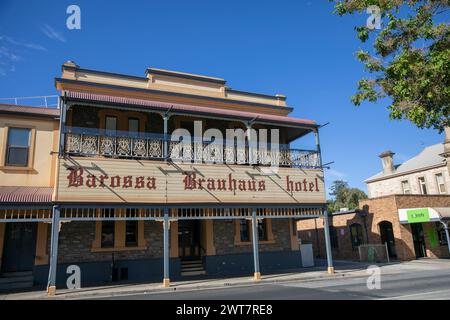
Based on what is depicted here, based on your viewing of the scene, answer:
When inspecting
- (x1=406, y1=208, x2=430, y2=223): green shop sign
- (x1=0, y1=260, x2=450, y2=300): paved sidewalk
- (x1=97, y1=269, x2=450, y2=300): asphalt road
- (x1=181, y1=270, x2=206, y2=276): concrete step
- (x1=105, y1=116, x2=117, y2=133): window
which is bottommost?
(x1=97, y1=269, x2=450, y2=300): asphalt road

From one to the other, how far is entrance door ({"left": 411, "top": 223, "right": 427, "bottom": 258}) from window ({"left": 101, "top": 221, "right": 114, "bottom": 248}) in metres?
19.2

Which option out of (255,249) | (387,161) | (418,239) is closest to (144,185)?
(255,249)

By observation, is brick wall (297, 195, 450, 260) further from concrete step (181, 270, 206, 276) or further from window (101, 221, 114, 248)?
window (101, 221, 114, 248)

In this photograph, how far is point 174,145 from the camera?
1568 centimetres

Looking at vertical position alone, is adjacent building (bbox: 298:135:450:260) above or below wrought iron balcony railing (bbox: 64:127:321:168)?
below

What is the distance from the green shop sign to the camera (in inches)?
870

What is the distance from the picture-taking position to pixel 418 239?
24.2 m

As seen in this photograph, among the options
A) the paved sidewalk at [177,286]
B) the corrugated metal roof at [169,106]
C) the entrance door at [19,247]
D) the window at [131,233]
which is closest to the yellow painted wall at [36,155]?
the entrance door at [19,247]

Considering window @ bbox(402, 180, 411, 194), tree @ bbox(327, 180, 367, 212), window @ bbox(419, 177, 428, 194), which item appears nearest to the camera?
window @ bbox(419, 177, 428, 194)

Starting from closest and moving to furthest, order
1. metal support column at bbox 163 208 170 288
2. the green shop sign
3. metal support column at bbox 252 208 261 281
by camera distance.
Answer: metal support column at bbox 163 208 170 288
metal support column at bbox 252 208 261 281
the green shop sign

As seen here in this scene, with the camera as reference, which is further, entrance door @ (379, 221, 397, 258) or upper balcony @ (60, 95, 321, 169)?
entrance door @ (379, 221, 397, 258)

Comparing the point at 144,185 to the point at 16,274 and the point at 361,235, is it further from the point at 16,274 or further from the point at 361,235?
the point at 361,235

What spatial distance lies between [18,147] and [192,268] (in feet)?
29.7

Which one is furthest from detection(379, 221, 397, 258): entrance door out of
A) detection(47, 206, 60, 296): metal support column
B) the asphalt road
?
detection(47, 206, 60, 296): metal support column
